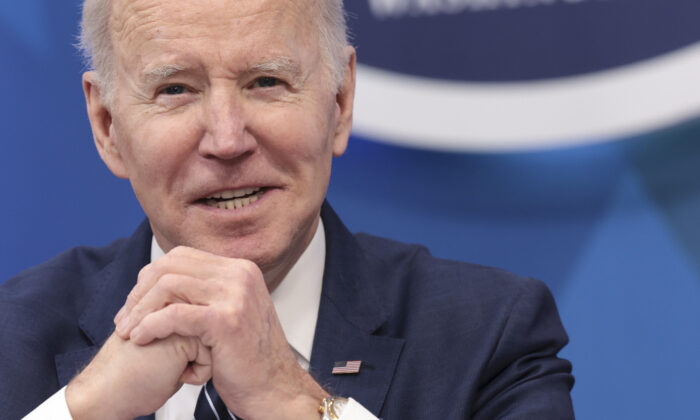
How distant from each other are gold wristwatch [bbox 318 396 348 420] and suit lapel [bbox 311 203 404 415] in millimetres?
192

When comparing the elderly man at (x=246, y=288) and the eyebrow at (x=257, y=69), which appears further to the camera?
the eyebrow at (x=257, y=69)

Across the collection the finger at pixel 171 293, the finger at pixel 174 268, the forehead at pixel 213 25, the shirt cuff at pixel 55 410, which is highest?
the forehead at pixel 213 25

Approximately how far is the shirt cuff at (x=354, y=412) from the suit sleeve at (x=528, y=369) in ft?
1.08

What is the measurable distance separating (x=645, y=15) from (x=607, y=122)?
1.06 feet

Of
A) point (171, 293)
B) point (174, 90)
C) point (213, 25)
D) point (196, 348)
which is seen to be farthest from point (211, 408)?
point (213, 25)

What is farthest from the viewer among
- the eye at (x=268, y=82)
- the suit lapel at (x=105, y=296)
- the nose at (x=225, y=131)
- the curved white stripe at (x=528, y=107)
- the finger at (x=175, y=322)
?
the curved white stripe at (x=528, y=107)

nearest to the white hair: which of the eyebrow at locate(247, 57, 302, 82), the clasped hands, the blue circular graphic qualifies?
the eyebrow at locate(247, 57, 302, 82)

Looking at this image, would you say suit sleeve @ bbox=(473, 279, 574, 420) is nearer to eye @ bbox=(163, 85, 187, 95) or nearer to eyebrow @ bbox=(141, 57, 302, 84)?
eyebrow @ bbox=(141, 57, 302, 84)

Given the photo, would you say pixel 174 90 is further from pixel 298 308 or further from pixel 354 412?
pixel 354 412

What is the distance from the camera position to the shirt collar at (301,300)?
2.13 meters

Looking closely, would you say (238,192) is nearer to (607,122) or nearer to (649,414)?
(607,122)

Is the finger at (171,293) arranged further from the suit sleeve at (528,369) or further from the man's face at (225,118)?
the suit sleeve at (528,369)

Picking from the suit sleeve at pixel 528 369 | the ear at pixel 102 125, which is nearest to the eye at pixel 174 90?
the ear at pixel 102 125

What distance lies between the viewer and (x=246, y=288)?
69.8 inches
